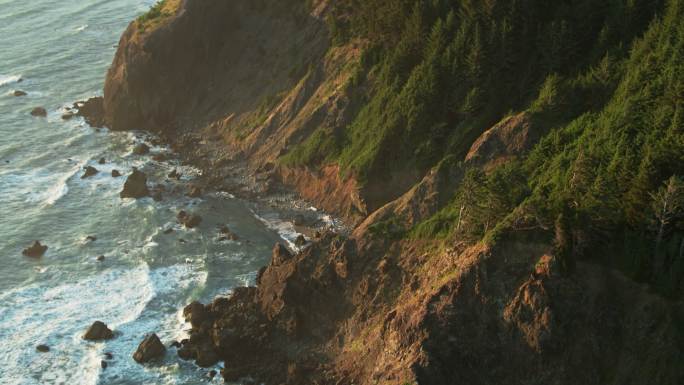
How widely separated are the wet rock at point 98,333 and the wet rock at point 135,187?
69.8 feet

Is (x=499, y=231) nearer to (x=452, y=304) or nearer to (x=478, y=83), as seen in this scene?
(x=452, y=304)

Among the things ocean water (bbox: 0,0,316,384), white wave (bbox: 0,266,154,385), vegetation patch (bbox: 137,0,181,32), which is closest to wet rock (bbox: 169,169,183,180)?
ocean water (bbox: 0,0,316,384)

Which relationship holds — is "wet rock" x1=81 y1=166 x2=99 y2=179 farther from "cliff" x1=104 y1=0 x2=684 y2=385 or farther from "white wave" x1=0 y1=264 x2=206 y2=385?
"white wave" x1=0 y1=264 x2=206 y2=385

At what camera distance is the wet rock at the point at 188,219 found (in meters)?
74.4

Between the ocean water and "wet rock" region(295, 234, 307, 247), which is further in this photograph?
"wet rock" region(295, 234, 307, 247)

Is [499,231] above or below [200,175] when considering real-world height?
above

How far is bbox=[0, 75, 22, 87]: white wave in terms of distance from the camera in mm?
107875

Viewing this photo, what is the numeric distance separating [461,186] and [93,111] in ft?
189

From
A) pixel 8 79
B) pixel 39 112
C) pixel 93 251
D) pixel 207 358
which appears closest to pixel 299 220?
pixel 93 251

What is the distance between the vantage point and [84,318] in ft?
208

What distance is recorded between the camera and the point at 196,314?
60656 mm

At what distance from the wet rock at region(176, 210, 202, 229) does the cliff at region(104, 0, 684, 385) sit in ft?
22.1

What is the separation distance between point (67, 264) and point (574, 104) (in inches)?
1744

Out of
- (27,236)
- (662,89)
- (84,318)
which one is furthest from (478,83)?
(27,236)
